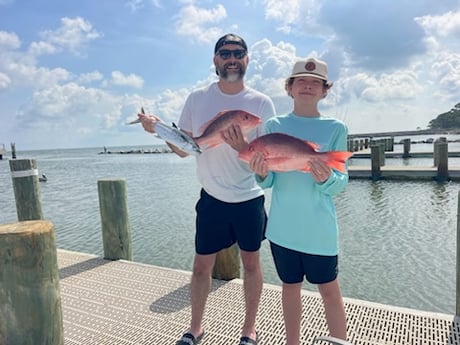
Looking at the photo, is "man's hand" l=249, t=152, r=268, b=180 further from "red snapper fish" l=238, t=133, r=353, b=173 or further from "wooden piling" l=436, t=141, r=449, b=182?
"wooden piling" l=436, t=141, r=449, b=182

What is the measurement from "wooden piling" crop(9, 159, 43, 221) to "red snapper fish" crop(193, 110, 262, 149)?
393 cm

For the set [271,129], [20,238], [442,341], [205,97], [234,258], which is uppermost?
[205,97]

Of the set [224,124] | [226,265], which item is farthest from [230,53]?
[226,265]

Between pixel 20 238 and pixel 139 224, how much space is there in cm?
934

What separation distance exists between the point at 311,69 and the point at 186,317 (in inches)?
99.2

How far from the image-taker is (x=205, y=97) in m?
2.70

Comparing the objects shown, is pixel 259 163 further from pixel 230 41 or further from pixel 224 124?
pixel 230 41

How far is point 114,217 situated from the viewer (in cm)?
526

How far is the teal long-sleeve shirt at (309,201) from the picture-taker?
215cm

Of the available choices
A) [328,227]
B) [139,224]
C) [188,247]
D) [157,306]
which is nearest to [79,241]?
[139,224]

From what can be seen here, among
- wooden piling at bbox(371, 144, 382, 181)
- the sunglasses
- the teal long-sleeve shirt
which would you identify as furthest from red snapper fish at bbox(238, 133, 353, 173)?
wooden piling at bbox(371, 144, 382, 181)

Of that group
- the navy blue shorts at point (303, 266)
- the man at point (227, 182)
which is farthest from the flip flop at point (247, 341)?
the navy blue shorts at point (303, 266)

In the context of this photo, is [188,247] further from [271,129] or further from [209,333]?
[271,129]

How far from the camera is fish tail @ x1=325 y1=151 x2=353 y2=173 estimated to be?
77.3 inches
